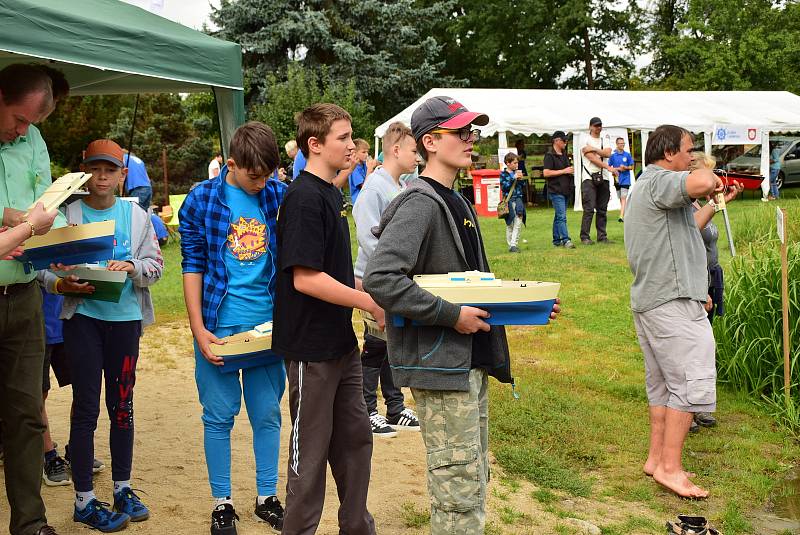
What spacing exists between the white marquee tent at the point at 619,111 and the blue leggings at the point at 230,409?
732 inches

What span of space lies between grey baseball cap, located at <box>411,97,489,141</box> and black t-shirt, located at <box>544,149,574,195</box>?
11810 mm

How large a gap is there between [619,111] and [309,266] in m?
22.2

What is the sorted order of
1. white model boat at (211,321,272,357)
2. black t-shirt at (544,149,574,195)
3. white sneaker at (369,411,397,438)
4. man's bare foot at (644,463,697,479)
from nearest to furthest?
white model boat at (211,321,272,357)
man's bare foot at (644,463,697,479)
white sneaker at (369,411,397,438)
black t-shirt at (544,149,574,195)

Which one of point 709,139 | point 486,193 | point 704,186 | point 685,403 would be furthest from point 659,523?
point 709,139

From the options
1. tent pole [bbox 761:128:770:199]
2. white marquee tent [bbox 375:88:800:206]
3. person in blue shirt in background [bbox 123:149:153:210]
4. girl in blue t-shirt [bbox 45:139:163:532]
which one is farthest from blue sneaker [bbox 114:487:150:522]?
tent pole [bbox 761:128:770:199]

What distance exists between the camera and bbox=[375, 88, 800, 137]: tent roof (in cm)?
2309

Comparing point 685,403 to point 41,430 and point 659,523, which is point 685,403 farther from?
point 41,430

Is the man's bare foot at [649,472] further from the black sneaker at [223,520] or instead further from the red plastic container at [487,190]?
the red plastic container at [487,190]

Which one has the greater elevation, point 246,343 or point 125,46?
point 125,46

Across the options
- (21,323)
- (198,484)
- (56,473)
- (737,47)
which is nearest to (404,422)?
(198,484)

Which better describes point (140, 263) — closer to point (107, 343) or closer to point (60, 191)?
point (107, 343)

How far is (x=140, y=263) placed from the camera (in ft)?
14.4

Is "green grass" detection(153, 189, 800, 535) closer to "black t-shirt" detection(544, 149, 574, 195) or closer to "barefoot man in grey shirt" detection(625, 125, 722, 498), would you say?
"barefoot man in grey shirt" detection(625, 125, 722, 498)

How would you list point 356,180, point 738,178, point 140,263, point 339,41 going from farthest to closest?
point 339,41 < point 356,180 < point 738,178 < point 140,263
